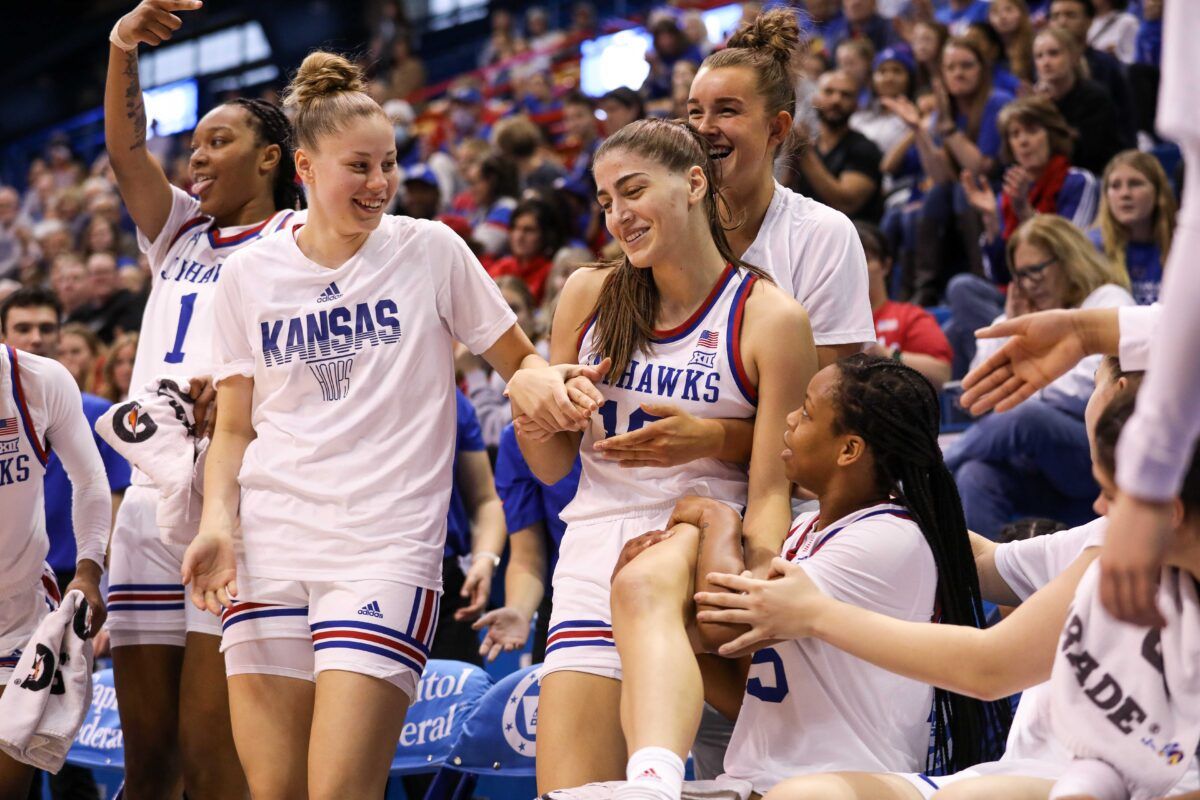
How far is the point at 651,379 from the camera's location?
10.5ft

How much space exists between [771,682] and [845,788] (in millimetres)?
401


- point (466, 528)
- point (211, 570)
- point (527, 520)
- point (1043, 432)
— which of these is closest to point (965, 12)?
point (1043, 432)

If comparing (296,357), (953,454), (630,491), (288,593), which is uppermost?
(296,357)

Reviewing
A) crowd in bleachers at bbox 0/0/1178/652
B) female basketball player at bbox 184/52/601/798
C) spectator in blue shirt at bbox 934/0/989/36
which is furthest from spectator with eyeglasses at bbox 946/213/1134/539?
spectator in blue shirt at bbox 934/0/989/36

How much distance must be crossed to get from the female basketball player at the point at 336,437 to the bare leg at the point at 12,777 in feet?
3.11

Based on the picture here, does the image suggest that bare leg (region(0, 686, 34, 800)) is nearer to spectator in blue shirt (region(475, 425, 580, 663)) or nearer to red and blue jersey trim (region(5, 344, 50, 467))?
red and blue jersey trim (region(5, 344, 50, 467))

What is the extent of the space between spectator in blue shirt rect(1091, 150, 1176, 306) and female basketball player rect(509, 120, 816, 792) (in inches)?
134

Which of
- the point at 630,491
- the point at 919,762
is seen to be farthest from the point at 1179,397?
the point at 630,491

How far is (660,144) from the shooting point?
10.6 feet

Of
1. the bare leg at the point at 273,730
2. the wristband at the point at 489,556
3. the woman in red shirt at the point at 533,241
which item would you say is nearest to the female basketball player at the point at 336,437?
the bare leg at the point at 273,730

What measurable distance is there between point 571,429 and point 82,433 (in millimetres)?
1742

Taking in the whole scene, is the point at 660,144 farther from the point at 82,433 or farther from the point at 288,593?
the point at 82,433

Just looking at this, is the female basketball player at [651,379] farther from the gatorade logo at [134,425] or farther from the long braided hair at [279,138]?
the long braided hair at [279,138]

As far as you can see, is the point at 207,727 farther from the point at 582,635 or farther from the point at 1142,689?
the point at 1142,689
